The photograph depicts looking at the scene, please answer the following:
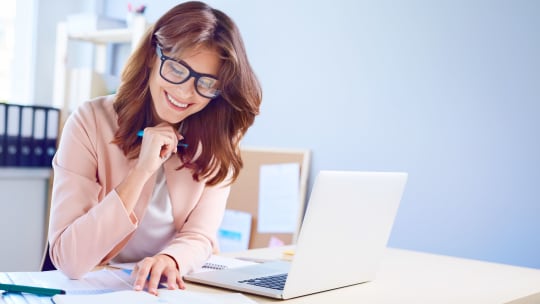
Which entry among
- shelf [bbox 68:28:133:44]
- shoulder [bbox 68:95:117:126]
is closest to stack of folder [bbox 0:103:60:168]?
shelf [bbox 68:28:133:44]

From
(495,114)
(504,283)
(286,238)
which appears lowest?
(286,238)

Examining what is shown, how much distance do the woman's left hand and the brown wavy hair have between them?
285 mm

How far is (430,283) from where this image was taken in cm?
136

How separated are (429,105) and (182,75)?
44.1 inches

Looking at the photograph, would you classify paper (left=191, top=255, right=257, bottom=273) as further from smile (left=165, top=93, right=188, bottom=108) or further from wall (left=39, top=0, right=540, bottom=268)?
wall (left=39, top=0, right=540, bottom=268)

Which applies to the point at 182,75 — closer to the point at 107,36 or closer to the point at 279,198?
the point at 279,198

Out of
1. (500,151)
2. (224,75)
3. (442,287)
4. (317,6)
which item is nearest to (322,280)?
(442,287)

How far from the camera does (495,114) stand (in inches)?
80.7

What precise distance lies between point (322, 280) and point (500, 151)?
108 centimetres

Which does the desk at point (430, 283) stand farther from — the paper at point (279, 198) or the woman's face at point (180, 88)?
the paper at point (279, 198)

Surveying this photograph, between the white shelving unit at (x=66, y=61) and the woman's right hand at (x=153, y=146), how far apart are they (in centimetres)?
168

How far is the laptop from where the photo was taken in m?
1.10

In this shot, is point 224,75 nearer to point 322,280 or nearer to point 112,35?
point 322,280

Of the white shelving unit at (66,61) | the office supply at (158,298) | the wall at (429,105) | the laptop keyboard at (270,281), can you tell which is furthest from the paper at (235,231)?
the office supply at (158,298)
